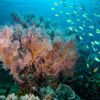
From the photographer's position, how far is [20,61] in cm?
704

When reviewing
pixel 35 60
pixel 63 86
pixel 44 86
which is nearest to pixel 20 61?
pixel 35 60

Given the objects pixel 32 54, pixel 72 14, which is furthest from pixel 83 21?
pixel 32 54

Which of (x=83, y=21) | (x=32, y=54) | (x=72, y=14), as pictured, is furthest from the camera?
(x=83, y=21)

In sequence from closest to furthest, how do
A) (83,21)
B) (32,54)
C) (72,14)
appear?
(32,54), (72,14), (83,21)

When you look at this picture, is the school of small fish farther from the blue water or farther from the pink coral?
the pink coral

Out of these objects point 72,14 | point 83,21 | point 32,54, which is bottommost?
point 83,21

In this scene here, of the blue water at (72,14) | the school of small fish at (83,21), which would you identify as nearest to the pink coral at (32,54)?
→ the blue water at (72,14)

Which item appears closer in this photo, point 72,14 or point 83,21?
point 72,14

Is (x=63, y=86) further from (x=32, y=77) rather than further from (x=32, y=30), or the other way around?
(x=32, y=30)

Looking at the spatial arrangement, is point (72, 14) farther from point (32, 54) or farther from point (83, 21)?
point (32, 54)

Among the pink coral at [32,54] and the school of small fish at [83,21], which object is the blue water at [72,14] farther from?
the pink coral at [32,54]

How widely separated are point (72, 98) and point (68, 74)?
5.16 ft

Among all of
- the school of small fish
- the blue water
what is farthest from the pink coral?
the school of small fish

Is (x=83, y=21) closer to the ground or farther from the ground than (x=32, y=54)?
closer to the ground
